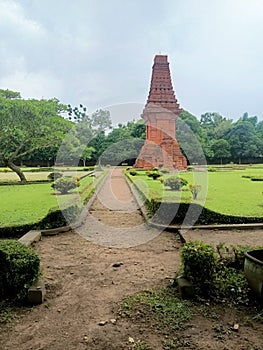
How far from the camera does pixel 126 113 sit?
33.3 feet

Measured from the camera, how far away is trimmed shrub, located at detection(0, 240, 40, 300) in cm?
366

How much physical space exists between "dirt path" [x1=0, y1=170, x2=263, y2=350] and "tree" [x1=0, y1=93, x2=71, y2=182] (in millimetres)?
12770

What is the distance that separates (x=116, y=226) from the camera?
8.02 m

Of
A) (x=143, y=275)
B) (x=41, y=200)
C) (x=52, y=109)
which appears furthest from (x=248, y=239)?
(x=52, y=109)

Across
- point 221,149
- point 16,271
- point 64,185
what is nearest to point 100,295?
point 16,271

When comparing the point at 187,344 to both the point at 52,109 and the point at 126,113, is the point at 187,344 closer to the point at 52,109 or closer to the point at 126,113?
the point at 126,113

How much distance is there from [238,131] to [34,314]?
48.5m

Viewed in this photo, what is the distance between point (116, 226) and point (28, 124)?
12758 mm

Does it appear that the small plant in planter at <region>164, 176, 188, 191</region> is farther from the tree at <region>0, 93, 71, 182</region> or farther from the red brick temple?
the red brick temple

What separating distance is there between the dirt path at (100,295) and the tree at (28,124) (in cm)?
1277

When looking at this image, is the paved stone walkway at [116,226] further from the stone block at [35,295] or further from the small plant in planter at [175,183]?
the stone block at [35,295]

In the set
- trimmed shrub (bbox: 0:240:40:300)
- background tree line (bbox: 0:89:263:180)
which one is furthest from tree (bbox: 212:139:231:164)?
trimmed shrub (bbox: 0:240:40:300)

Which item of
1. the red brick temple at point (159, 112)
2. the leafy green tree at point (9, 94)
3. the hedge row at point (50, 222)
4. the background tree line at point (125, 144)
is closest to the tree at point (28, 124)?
the leafy green tree at point (9, 94)

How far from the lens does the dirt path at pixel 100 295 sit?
288 cm
